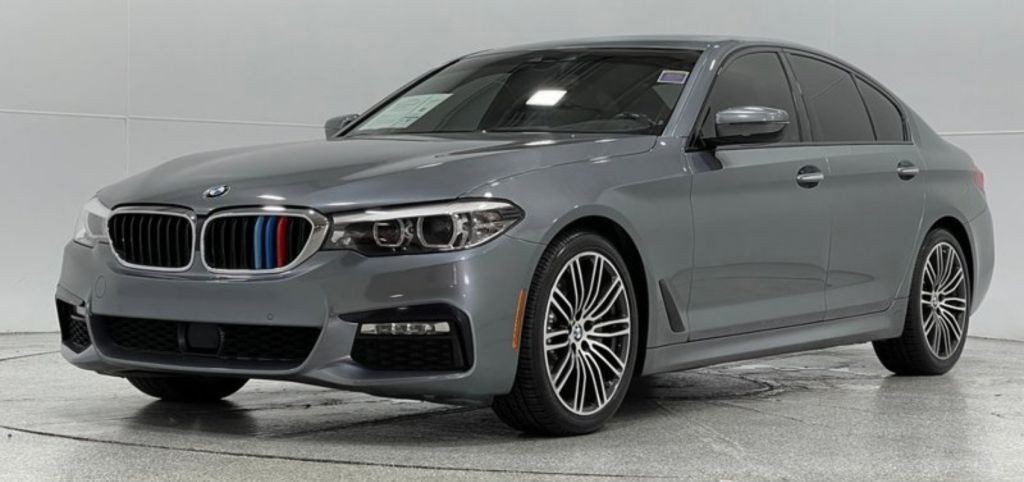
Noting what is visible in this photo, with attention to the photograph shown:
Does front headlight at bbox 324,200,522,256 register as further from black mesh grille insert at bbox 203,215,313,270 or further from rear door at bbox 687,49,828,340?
rear door at bbox 687,49,828,340

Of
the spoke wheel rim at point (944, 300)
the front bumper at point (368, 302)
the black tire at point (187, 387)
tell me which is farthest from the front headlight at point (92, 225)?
the spoke wheel rim at point (944, 300)

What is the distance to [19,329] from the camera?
410 inches

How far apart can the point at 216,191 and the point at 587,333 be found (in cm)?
138

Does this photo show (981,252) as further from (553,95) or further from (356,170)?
(356,170)

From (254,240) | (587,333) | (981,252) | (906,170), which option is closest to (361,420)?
(587,333)

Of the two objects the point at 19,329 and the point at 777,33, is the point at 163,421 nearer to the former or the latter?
the point at 19,329

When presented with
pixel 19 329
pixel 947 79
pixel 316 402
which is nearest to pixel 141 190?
pixel 316 402

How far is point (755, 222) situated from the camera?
6.73 meters

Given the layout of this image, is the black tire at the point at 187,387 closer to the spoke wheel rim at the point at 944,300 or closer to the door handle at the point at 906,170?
the door handle at the point at 906,170

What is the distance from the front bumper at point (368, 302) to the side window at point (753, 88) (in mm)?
1557

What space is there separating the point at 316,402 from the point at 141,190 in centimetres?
142

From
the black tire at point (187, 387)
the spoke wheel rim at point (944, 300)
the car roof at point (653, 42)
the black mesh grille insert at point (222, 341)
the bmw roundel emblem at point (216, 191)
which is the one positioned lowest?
the black tire at point (187, 387)

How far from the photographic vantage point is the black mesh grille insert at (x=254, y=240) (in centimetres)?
544

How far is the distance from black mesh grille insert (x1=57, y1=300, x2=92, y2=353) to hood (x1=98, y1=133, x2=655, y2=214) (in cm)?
44
